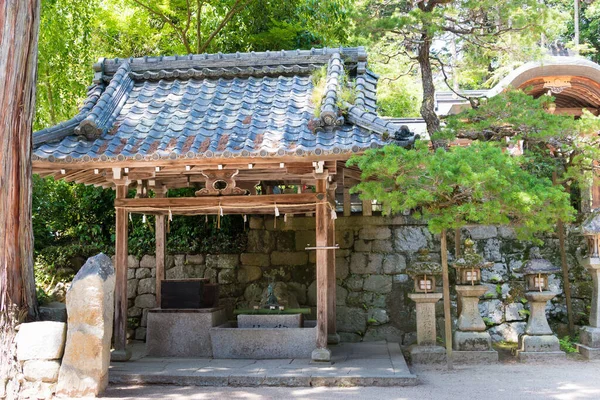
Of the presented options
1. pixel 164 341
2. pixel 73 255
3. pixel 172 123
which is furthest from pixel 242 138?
pixel 73 255

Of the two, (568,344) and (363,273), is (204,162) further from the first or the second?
(568,344)

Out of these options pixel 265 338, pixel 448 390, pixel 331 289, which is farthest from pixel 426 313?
pixel 265 338

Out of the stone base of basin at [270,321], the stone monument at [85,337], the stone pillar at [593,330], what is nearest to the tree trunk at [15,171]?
the stone monument at [85,337]

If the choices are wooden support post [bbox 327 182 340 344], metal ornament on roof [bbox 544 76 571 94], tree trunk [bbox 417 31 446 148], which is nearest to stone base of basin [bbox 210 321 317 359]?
wooden support post [bbox 327 182 340 344]

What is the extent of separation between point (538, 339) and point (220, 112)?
639 cm

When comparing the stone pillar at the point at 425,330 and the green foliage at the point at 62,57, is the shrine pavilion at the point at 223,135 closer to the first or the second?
the stone pillar at the point at 425,330

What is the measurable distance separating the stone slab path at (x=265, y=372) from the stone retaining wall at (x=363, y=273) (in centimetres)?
255

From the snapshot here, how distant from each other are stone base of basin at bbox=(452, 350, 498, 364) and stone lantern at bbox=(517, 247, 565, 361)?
1.77 feet

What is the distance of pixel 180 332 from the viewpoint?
1005 cm

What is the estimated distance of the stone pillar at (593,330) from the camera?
10.1 metres

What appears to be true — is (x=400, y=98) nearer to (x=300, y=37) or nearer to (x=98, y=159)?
(x=300, y=37)

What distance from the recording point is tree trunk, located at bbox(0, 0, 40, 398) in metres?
7.54

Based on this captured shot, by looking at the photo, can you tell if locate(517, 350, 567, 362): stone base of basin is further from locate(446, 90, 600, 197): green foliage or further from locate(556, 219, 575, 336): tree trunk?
locate(446, 90, 600, 197): green foliage

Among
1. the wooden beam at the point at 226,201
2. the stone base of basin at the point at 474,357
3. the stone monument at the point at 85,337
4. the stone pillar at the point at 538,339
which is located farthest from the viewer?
the stone pillar at the point at 538,339
